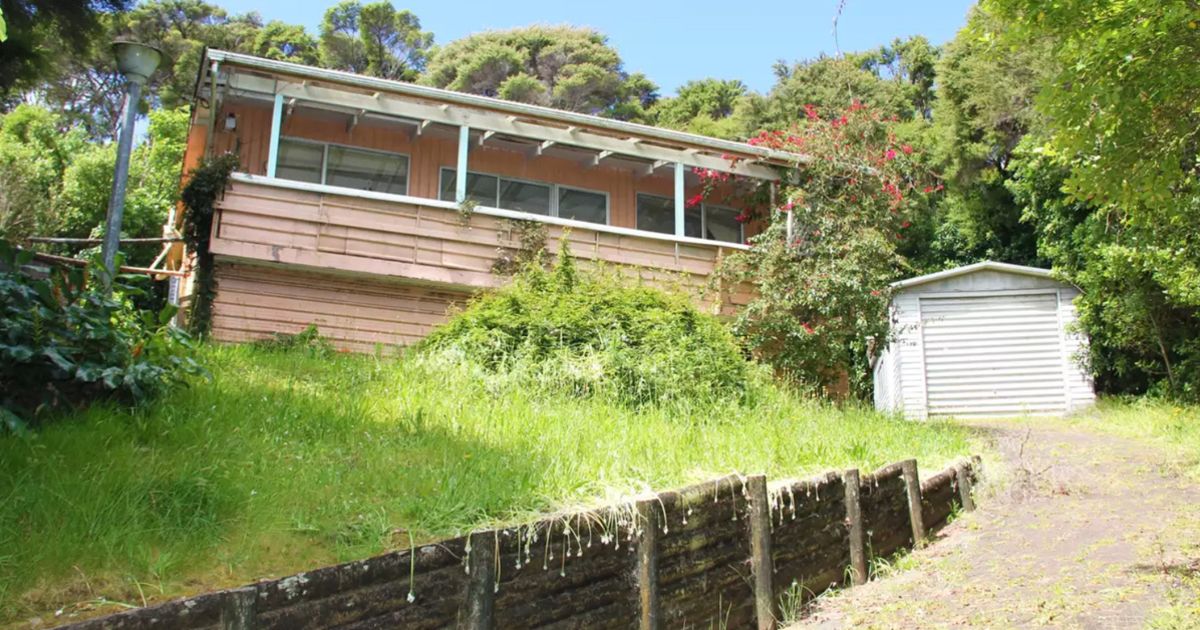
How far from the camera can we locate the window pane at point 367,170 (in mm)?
14484

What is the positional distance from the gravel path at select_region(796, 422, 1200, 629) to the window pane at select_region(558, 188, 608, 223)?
8.15 m

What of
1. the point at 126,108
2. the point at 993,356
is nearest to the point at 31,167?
the point at 126,108

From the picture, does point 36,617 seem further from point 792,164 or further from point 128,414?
point 792,164

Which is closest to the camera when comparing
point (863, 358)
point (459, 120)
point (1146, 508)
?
point (1146, 508)

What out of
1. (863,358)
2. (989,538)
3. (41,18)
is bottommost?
(989,538)

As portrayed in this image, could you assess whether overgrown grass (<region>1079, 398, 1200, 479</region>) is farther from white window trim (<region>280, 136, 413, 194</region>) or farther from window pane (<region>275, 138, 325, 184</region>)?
window pane (<region>275, 138, 325, 184</region>)

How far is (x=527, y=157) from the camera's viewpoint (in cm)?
1565

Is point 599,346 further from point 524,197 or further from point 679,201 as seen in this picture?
point 524,197

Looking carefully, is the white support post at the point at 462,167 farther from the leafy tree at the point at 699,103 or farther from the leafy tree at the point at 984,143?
the leafy tree at the point at 699,103

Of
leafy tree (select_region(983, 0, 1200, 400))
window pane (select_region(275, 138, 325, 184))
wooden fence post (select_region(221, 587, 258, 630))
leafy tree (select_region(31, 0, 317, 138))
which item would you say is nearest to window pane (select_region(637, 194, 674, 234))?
window pane (select_region(275, 138, 325, 184))

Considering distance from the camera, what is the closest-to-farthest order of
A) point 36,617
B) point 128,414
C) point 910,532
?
point 36,617, point 128,414, point 910,532

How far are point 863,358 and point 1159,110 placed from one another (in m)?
15.4

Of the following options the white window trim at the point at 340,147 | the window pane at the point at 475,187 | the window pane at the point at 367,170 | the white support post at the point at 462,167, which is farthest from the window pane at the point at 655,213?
the window pane at the point at 367,170

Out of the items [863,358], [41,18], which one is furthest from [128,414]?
[863,358]
